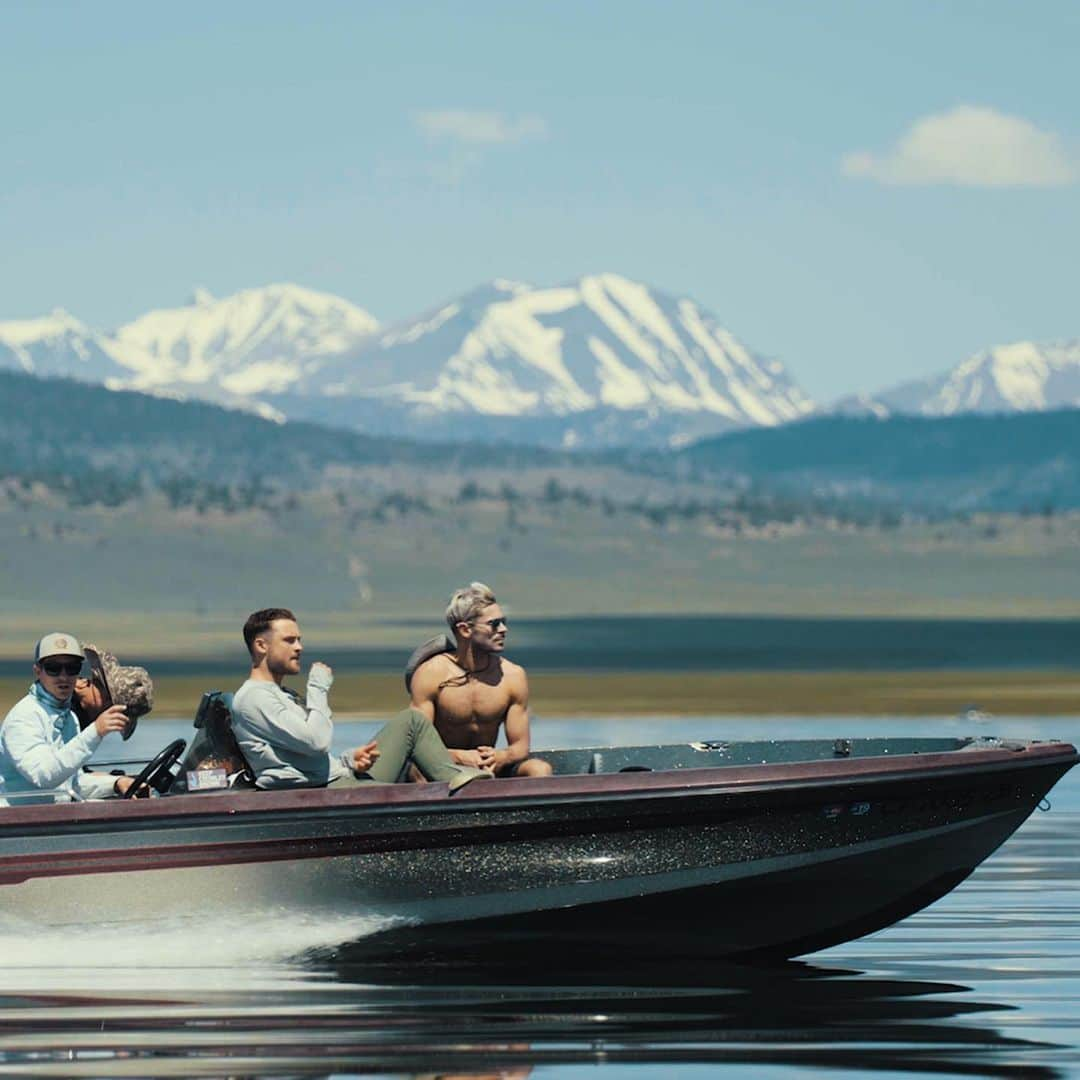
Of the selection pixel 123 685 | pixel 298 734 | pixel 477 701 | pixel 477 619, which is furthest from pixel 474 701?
pixel 123 685

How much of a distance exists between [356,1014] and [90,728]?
6.09 ft

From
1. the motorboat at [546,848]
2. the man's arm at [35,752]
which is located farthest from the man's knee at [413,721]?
the man's arm at [35,752]

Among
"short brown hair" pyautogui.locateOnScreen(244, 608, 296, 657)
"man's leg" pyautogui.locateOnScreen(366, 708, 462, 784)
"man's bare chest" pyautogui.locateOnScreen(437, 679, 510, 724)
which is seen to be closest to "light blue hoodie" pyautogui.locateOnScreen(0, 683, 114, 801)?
"short brown hair" pyautogui.locateOnScreen(244, 608, 296, 657)

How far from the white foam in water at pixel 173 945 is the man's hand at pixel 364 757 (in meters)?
0.77

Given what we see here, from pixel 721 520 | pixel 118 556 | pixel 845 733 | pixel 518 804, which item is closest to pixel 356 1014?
pixel 518 804

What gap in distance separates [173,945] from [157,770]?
0.89 m

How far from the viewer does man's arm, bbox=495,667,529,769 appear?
14.7 meters

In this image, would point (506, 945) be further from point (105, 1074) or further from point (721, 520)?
point (721, 520)

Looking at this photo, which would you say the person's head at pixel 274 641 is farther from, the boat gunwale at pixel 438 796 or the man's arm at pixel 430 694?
the man's arm at pixel 430 694

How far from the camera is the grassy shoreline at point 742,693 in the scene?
46.5 meters

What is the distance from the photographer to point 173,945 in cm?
1466

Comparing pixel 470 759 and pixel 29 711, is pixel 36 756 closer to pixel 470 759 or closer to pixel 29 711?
pixel 29 711

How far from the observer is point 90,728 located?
45.2 feet

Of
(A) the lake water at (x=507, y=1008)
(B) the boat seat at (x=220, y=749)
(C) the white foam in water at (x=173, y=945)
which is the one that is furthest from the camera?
(C) the white foam in water at (x=173, y=945)
